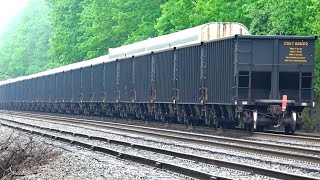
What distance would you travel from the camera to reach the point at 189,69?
77.3 feet

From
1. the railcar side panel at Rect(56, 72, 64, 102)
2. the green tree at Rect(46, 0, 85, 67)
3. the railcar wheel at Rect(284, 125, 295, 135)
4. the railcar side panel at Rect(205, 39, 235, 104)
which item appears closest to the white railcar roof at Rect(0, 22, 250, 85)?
the railcar side panel at Rect(205, 39, 235, 104)

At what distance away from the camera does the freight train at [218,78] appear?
20000 millimetres

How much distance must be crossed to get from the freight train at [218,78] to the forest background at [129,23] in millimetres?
3783

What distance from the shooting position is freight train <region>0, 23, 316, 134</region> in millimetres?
20000

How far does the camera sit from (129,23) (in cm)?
5178

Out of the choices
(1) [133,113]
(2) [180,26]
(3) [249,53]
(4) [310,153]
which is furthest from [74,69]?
(4) [310,153]

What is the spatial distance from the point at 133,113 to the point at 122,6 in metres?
23.3

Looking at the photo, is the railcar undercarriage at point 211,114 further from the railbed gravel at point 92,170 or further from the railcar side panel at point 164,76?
the railbed gravel at point 92,170

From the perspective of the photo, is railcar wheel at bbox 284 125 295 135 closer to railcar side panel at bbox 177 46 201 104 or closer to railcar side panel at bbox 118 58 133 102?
railcar side panel at bbox 177 46 201 104

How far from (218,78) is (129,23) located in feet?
103

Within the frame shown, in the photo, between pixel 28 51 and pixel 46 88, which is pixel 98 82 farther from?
pixel 28 51

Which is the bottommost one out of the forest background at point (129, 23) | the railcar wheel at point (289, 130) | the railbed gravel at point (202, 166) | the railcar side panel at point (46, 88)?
the railbed gravel at point (202, 166)

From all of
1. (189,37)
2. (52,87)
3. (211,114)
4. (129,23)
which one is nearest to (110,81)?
(189,37)

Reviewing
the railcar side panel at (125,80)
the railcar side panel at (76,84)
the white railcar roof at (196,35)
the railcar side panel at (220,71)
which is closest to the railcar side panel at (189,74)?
the white railcar roof at (196,35)
